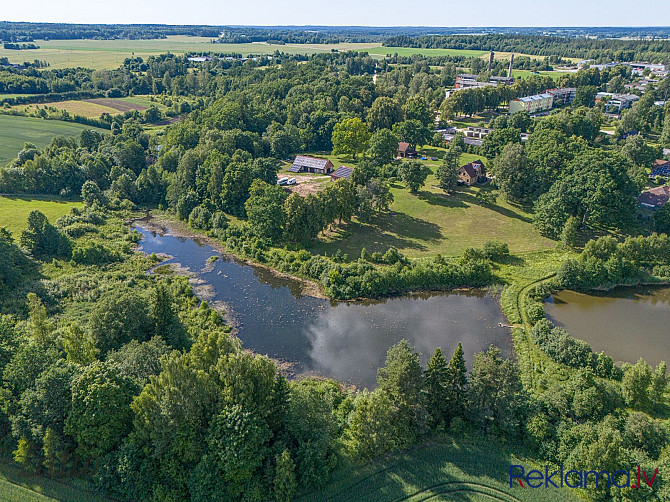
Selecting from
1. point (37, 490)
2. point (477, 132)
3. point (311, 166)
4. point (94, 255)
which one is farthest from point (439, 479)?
point (477, 132)

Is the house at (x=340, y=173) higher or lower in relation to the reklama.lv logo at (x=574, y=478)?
higher

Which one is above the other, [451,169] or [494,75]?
[494,75]

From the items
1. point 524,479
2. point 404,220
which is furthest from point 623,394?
point 404,220

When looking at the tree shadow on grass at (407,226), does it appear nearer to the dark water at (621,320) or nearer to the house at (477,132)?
the dark water at (621,320)

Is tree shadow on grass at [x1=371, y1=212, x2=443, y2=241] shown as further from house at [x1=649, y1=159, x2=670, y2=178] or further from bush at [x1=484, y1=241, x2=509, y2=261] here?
house at [x1=649, y1=159, x2=670, y2=178]

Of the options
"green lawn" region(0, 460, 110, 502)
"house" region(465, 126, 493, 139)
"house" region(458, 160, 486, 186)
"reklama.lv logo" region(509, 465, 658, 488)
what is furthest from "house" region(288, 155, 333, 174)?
"green lawn" region(0, 460, 110, 502)

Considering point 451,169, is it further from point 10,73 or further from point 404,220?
point 10,73

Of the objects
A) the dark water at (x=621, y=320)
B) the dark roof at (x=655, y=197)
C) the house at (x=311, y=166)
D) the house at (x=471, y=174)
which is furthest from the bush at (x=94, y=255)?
the dark roof at (x=655, y=197)
